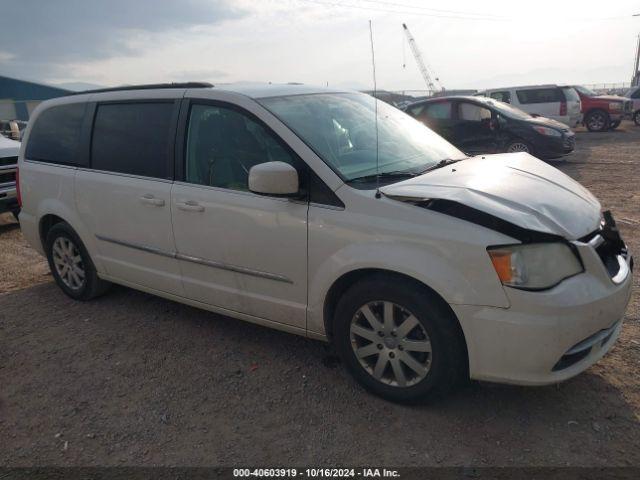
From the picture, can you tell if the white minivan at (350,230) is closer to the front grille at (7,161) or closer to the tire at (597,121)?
the front grille at (7,161)

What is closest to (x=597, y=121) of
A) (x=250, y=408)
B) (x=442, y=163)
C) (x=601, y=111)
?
(x=601, y=111)

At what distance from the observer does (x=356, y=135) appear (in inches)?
137

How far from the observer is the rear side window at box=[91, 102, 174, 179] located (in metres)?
3.71

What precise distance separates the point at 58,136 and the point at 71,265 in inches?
44.3

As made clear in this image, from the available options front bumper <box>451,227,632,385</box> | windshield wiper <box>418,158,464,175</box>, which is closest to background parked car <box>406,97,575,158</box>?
windshield wiper <box>418,158,464,175</box>

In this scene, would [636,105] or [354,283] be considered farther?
[636,105]

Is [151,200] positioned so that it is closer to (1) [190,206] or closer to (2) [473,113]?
(1) [190,206]

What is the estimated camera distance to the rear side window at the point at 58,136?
4355 mm

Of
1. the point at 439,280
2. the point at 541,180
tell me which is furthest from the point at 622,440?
the point at 541,180

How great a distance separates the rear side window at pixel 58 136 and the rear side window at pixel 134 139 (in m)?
0.24

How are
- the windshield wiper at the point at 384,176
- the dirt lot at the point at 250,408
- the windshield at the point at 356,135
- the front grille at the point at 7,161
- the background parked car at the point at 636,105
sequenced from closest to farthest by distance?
the dirt lot at the point at 250,408 → the windshield wiper at the point at 384,176 → the windshield at the point at 356,135 → the front grille at the point at 7,161 → the background parked car at the point at 636,105

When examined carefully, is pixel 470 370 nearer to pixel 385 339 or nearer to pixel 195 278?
pixel 385 339

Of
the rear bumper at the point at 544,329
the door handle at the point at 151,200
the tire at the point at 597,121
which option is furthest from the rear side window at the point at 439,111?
the tire at the point at 597,121

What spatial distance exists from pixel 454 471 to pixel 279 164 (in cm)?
179
